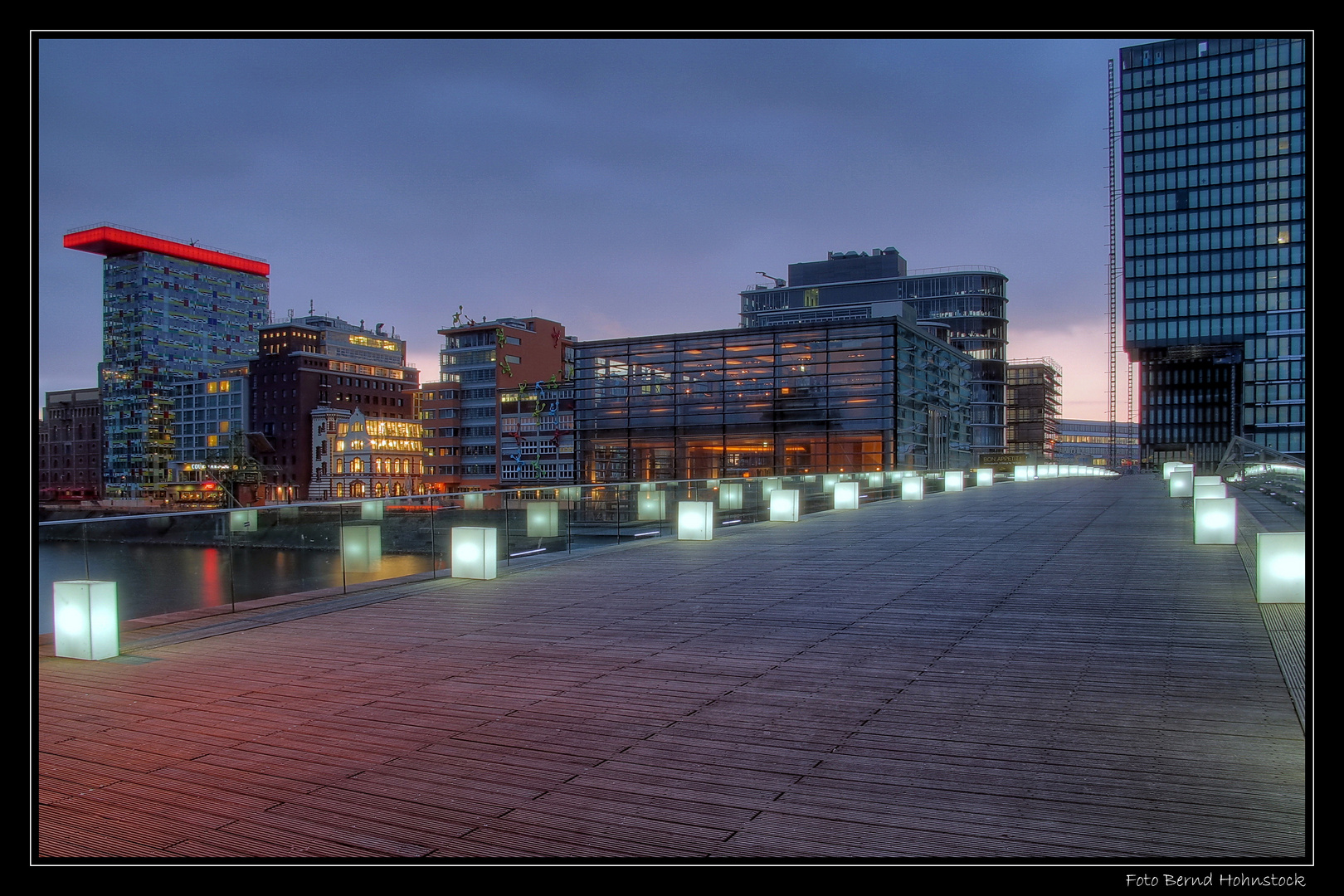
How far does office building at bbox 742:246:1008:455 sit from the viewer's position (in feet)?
370

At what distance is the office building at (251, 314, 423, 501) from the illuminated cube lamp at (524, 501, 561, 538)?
118309 mm

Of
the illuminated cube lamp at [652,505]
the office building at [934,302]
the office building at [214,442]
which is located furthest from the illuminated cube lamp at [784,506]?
the office building at [214,442]

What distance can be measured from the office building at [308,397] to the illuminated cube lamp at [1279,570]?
126 meters

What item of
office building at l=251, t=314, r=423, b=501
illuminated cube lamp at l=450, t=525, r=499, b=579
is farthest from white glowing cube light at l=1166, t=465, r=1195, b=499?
office building at l=251, t=314, r=423, b=501

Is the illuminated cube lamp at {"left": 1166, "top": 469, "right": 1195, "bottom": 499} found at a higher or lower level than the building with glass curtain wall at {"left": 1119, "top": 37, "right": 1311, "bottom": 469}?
lower

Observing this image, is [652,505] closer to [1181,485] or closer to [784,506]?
[784,506]

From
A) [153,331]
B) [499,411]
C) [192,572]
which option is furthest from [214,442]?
[192,572]

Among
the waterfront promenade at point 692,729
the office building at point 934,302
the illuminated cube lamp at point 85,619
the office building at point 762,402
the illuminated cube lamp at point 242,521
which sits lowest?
the waterfront promenade at point 692,729

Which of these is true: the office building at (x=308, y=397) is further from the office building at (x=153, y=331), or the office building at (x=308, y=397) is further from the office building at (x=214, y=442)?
the office building at (x=153, y=331)

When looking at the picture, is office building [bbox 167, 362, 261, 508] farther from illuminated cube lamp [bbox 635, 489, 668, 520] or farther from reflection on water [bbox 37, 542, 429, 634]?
reflection on water [bbox 37, 542, 429, 634]

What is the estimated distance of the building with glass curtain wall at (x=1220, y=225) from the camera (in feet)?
316

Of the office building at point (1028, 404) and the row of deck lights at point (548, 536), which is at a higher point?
the office building at point (1028, 404)
